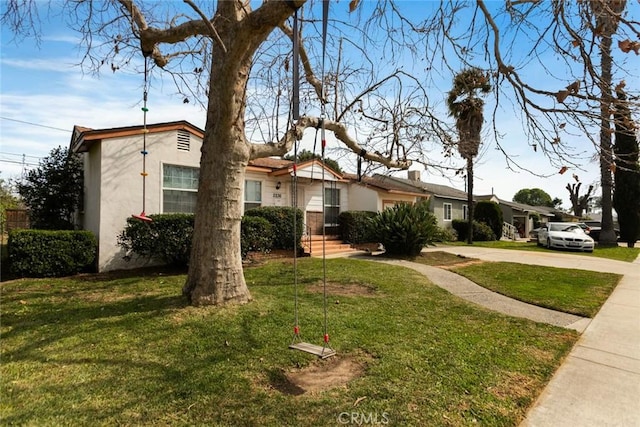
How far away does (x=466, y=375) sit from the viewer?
364cm

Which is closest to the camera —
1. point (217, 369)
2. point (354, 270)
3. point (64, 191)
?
point (217, 369)

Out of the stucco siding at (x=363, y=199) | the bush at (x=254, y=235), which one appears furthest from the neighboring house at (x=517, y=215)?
the bush at (x=254, y=235)

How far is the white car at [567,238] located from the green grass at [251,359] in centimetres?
1526

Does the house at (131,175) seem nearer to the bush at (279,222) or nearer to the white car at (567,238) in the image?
the bush at (279,222)

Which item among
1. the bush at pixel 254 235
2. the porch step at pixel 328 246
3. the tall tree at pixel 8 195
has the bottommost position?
the porch step at pixel 328 246

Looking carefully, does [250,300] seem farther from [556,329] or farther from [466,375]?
[556,329]

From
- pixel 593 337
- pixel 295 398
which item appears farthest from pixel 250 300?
pixel 593 337

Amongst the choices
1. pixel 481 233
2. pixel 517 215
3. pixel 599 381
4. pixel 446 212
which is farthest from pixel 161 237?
pixel 517 215

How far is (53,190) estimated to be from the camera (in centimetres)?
1198

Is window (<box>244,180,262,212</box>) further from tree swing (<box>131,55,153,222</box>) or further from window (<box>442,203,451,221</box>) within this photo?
window (<box>442,203,451,221</box>)

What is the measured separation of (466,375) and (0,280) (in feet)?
33.0

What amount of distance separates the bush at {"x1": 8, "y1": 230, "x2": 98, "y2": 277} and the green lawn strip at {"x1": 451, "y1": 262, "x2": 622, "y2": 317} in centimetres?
1013

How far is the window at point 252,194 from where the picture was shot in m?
14.4

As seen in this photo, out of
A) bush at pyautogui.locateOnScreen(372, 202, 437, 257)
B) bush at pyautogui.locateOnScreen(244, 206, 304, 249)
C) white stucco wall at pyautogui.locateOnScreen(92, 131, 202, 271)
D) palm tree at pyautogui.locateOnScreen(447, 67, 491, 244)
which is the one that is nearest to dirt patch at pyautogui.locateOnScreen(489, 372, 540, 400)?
palm tree at pyautogui.locateOnScreen(447, 67, 491, 244)
